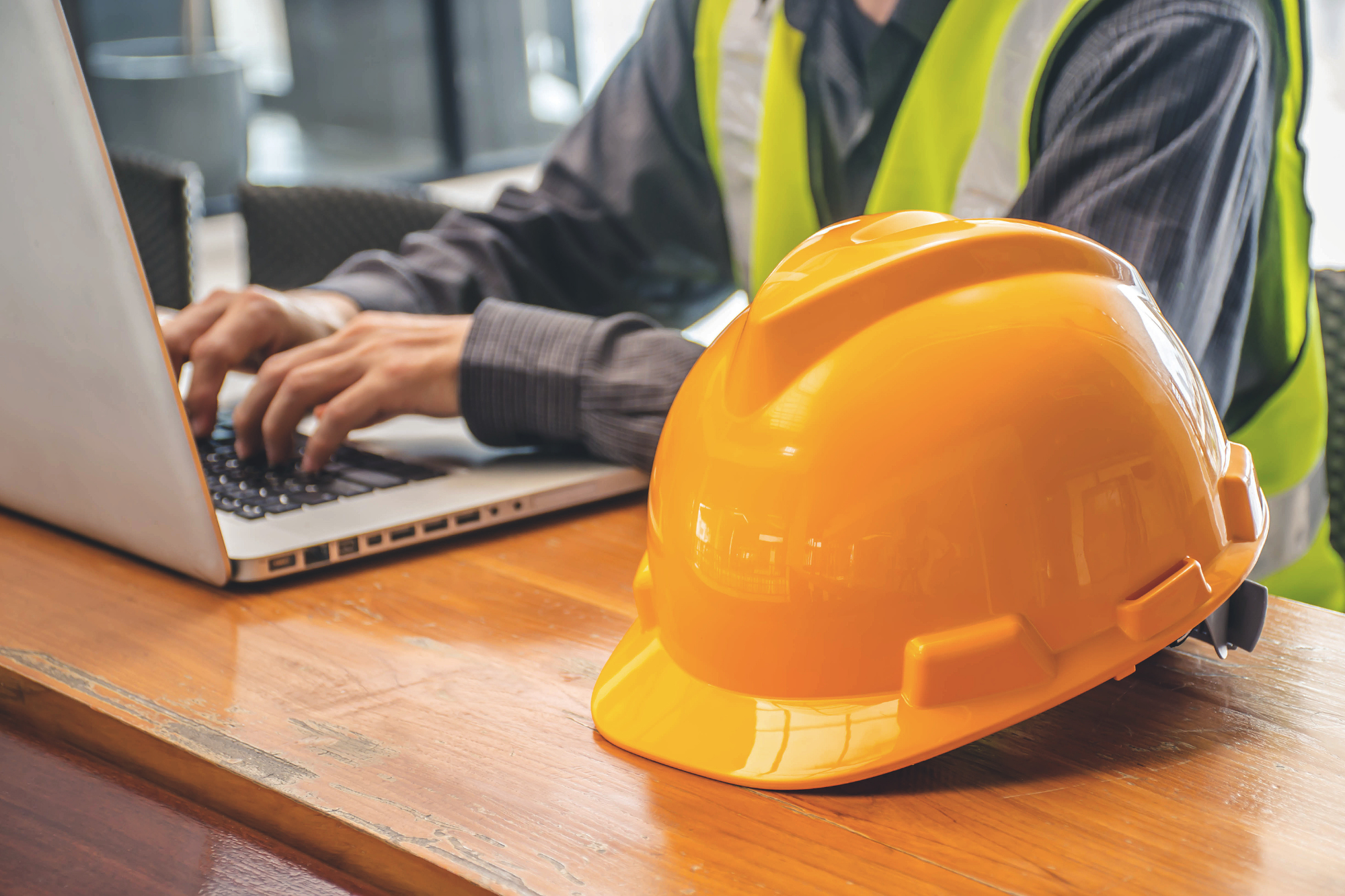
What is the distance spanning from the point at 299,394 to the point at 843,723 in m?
0.46

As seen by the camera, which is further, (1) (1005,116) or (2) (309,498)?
(1) (1005,116)

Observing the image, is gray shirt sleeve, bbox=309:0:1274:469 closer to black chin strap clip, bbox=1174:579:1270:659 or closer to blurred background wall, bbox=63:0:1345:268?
black chin strap clip, bbox=1174:579:1270:659

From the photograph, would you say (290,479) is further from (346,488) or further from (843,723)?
(843,723)

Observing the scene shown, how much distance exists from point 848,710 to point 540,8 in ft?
19.1

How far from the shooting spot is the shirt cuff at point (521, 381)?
2.52ft

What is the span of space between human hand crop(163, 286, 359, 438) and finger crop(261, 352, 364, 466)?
0.07 meters

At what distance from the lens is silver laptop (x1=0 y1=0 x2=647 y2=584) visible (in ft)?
1.70

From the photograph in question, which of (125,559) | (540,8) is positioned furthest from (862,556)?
(540,8)

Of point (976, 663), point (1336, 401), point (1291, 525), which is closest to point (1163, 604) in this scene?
point (976, 663)

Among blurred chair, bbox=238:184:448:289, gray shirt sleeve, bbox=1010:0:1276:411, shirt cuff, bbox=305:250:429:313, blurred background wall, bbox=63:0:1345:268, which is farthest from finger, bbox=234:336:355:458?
blurred background wall, bbox=63:0:1345:268

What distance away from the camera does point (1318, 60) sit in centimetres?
333

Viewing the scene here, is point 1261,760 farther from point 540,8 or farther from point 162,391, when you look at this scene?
point 540,8

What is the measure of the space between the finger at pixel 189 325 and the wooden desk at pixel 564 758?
24cm

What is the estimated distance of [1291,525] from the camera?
3.06ft
